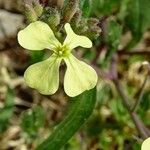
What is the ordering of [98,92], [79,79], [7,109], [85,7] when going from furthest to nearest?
[98,92] → [7,109] → [85,7] → [79,79]

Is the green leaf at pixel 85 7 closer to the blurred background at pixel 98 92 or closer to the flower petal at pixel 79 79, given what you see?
the flower petal at pixel 79 79

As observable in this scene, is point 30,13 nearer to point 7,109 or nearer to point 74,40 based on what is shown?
point 74,40

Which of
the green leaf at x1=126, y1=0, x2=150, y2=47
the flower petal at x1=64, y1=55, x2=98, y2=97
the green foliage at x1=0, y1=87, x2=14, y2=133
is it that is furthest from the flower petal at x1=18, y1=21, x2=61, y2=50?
the green leaf at x1=126, y1=0, x2=150, y2=47

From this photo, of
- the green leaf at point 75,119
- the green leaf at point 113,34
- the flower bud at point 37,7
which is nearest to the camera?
the flower bud at point 37,7

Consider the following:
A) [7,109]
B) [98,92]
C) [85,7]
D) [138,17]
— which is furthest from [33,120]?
[138,17]

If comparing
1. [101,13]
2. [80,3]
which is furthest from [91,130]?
[80,3]

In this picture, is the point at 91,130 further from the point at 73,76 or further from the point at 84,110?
the point at 73,76

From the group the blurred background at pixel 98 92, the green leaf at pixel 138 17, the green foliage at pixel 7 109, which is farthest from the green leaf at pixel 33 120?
the green leaf at pixel 138 17
